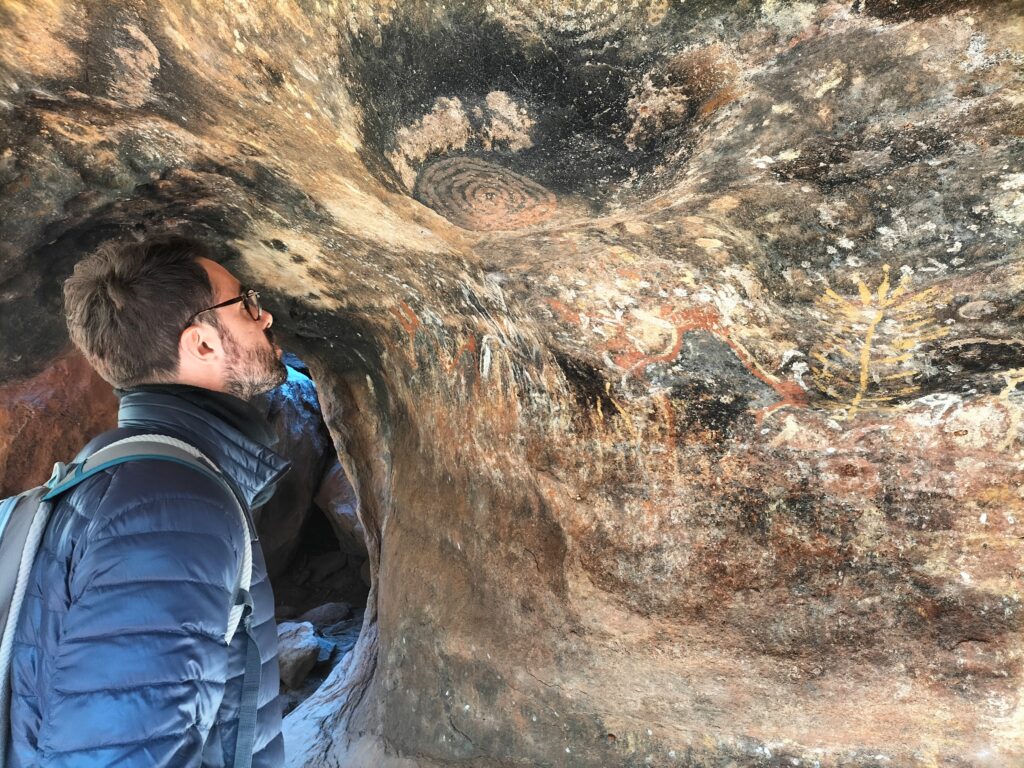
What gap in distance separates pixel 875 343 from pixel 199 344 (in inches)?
56.6

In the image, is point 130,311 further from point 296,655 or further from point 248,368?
point 296,655

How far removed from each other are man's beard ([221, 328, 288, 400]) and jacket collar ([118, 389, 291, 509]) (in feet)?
0.17

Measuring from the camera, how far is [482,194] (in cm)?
148

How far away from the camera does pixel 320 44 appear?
119 cm

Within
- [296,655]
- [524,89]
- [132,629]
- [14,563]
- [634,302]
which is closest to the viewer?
[132,629]

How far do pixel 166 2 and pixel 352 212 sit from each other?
0.73 meters

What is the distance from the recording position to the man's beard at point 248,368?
4.20 ft

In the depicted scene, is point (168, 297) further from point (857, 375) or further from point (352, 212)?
point (857, 375)


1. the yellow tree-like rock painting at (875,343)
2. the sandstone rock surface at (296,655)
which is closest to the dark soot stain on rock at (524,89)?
the yellow tree-like rock painting at (875,343)

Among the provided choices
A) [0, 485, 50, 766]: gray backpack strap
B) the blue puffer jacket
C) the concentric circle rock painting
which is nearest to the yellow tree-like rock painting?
the concentric circle rock painting

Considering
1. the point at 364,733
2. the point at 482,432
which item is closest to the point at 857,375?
the point at 482,432

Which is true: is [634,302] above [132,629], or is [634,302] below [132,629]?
above

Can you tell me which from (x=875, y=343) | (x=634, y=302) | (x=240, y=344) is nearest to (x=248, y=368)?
(x=240, y=344)

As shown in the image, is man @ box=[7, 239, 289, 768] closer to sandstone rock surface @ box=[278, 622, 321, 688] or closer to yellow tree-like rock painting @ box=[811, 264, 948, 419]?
yellow tree-like rock painting @ box=[811, 264, 948, 419]
